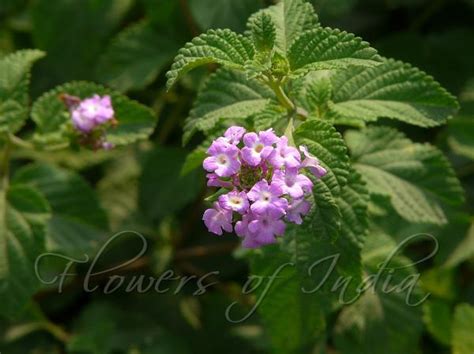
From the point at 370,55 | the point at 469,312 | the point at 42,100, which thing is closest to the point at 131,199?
the point at 42,100

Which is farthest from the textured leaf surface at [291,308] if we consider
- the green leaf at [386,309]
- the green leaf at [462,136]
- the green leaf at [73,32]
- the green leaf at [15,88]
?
the green leaf at [73,32]

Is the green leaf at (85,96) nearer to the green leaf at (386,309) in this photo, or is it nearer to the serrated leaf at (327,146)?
the serrated leaf at (327,146)

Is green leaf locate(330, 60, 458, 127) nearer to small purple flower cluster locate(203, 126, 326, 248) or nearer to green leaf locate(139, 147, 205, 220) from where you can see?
small purple flower cluster locate(203, 126, 326, 248)

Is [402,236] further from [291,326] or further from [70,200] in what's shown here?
[70,200]

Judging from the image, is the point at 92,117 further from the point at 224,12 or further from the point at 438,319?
the point at 438,319

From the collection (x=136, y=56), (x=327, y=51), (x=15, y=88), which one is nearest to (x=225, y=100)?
→ (x=327, y=51)
